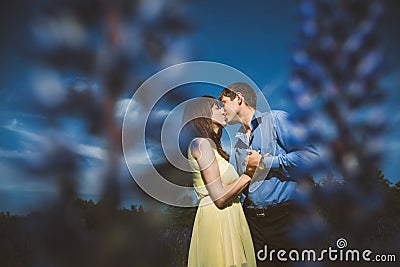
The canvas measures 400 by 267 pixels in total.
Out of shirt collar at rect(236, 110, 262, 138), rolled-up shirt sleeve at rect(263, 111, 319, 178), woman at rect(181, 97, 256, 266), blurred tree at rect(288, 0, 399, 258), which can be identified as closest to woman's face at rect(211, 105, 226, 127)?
woman at rect(181, 97, 256, 266)

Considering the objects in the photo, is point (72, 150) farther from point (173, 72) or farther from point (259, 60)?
point (259, 60)

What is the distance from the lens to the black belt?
2.74 m

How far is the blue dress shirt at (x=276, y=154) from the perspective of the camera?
2738mm

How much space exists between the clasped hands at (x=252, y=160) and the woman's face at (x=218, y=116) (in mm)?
178

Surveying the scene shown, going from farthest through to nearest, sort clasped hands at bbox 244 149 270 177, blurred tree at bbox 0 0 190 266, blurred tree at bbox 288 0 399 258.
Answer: blurred tree at bbox 288 0 399 258 < clasped hands at bbox 244 149 270 177 < blurred tree at bbox 0 0 190 266

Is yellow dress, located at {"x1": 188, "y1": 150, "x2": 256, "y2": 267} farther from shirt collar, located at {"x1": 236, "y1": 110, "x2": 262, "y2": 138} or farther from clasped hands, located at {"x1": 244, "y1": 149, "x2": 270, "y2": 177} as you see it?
shirt collar, located at {"x1": 236, "y1": 110, "x2": 262, "y2": 138}

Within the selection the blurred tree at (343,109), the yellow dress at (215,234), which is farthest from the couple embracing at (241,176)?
the blurred tree at (343,109)

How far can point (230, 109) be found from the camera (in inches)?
107

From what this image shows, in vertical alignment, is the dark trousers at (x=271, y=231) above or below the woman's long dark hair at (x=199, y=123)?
below

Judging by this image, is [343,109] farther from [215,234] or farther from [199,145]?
[215,234]

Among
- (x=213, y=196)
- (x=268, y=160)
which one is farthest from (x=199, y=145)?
(x=268, y=160)

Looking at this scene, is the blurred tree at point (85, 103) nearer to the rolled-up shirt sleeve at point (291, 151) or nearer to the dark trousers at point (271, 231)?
the dark trousers at point (271, 231)

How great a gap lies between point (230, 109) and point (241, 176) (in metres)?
0.31

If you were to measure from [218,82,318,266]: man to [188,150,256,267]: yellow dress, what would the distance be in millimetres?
87
